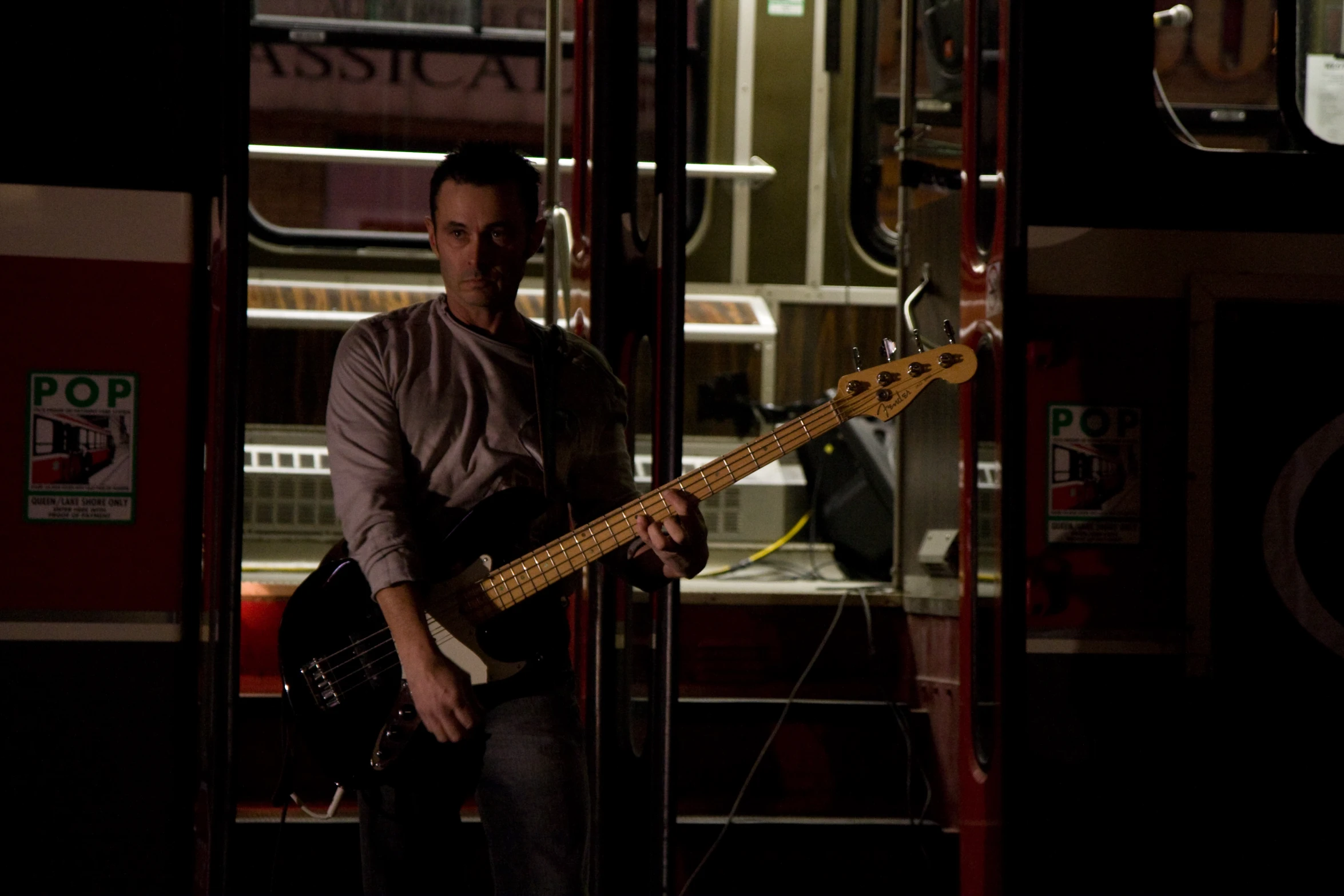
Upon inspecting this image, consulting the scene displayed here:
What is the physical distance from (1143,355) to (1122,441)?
0.62 ft

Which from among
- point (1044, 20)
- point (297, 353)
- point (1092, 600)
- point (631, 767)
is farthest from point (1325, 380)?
point (297, 353)

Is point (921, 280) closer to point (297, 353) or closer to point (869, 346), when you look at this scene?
point (869, 346)

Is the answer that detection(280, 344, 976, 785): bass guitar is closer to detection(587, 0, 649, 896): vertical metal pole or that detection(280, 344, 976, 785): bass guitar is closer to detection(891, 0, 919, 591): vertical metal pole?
detection(587, 0, 649, 896): vertical metal pole

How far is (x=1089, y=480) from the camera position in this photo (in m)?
2.70

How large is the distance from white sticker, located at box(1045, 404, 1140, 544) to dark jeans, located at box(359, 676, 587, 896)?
1.17 m

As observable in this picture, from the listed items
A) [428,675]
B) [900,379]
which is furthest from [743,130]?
[428,675]

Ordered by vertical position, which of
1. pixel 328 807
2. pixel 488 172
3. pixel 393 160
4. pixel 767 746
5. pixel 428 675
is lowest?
pixel 328 807

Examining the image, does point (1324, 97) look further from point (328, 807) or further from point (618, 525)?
point (328, 807)

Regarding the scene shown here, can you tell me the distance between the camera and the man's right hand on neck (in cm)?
192

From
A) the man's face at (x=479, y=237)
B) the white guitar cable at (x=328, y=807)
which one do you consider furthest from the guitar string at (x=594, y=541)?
the man's face at (x=479, y=237)

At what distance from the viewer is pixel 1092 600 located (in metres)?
2.69

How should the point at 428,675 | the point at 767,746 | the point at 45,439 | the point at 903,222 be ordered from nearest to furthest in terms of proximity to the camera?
the point at 428,675, the point at 45,439, the point at 767,746, the point at 903,222

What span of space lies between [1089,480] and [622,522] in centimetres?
109

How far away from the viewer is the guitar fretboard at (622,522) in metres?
2.09
